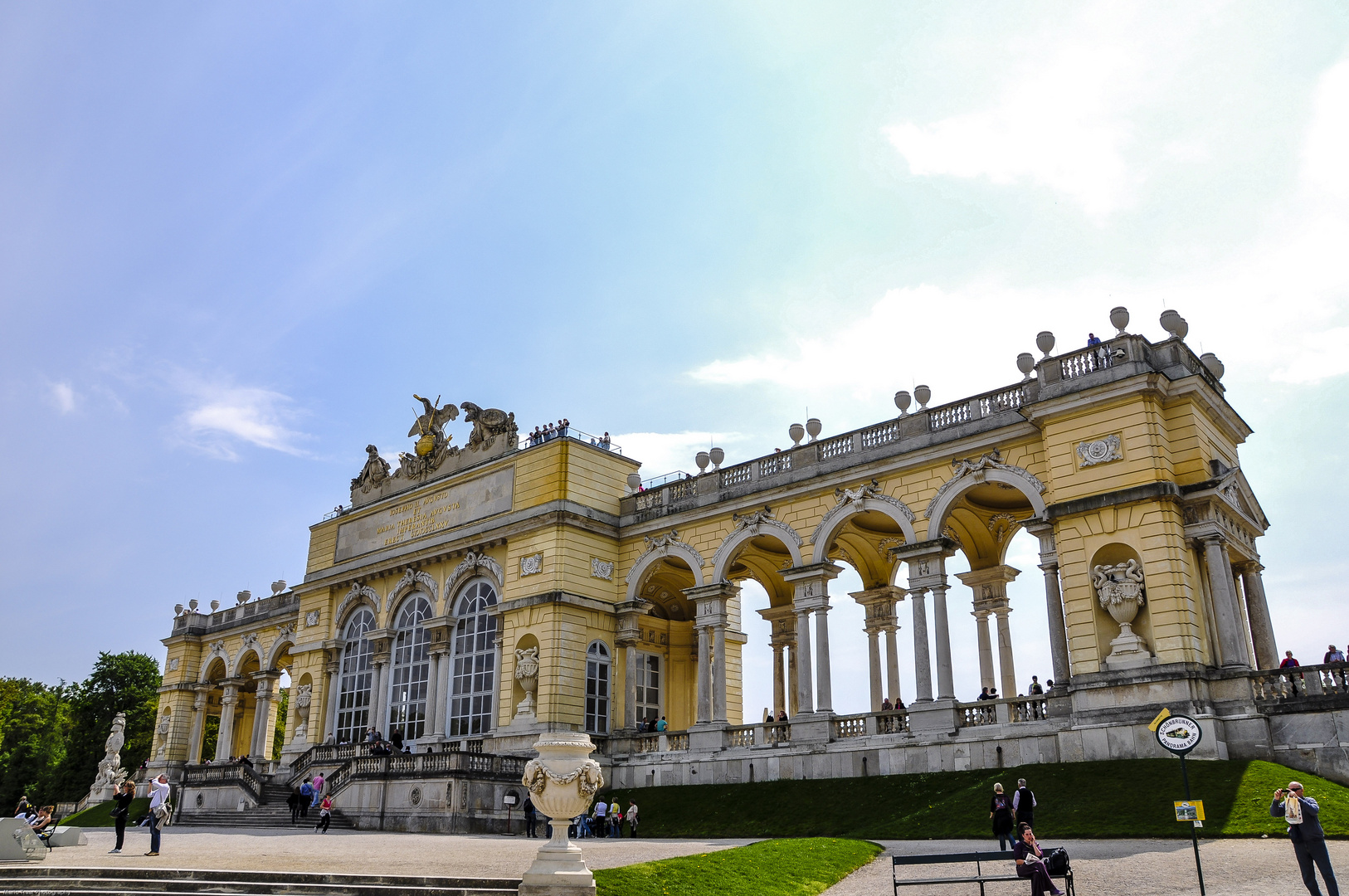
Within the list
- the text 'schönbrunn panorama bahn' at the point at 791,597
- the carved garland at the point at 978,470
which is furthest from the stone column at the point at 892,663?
the carved garland at the point at 978,470

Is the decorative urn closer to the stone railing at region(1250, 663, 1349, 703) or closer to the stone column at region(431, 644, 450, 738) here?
the stone railing at region(1250, 663, 1349, 703)

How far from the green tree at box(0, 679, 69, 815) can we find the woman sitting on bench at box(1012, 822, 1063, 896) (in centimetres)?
6123

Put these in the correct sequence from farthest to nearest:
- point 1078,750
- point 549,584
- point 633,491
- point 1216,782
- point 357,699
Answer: point 357,699 < point 633,491 < point 549,584 < point 1078,750 < point 1216,782

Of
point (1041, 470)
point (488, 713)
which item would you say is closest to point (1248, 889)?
point (1041, 470)

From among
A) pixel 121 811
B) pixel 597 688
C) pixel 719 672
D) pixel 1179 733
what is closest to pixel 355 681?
pixel 597 688

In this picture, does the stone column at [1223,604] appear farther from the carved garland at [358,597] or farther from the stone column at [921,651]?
the carved garland at [358,597]

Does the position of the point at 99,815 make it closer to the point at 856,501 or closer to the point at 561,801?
the point at 856,501

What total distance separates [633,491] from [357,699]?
42.8 feet

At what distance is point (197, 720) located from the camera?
4900 cm

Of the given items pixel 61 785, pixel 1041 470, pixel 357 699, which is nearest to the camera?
pixel 1041 470

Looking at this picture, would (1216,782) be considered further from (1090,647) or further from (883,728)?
(883,728)

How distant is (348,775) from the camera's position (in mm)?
27672

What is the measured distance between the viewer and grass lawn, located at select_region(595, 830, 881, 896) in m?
12.4

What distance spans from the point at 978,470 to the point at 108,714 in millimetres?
53838
